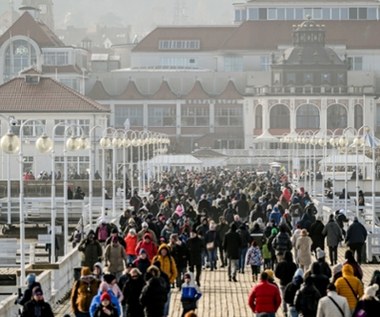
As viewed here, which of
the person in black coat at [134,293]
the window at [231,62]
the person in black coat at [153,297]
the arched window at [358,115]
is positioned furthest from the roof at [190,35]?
the person in black coat at [153,297]

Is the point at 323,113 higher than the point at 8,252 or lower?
higher

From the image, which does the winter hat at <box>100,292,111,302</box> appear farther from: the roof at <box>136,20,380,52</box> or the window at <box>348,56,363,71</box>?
the window at <box>348,56,363,71</box>

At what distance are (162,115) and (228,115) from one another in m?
5.39

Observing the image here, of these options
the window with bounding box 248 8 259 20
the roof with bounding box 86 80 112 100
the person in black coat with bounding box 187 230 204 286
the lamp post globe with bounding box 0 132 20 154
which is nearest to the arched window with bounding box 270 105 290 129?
the roof with bounding box 86 80 112 100

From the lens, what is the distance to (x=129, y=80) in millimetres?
131250

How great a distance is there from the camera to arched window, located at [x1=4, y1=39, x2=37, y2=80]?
12019 cm

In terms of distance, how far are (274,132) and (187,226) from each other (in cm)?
8857

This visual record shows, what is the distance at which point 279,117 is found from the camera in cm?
12112

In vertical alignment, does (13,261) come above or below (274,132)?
below

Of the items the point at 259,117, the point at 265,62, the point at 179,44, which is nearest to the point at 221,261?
the point at 259,117

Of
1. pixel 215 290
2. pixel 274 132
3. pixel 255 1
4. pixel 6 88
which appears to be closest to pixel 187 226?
pixel 215 290

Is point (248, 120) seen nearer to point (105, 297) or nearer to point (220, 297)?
point (220, 297)

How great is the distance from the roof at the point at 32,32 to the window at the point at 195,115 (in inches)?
455

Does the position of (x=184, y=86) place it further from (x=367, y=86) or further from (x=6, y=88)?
(x=6, y=88)
